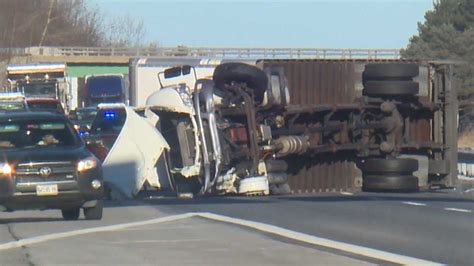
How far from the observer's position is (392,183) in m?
25.8

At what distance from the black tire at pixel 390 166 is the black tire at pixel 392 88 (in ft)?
4.84

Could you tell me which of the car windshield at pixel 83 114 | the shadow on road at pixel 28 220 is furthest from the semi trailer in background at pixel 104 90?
the shadow on road at pixel 28 220

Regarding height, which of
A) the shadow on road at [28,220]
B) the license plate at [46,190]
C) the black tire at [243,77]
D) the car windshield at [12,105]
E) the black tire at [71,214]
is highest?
the black tire at [243,77]

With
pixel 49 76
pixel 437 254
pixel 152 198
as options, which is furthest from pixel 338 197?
pixel 49 76

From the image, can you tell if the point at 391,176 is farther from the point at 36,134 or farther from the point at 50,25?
the point at 50,25

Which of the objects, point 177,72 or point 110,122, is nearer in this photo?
point 177,72

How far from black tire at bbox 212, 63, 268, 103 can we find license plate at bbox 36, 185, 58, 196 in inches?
327

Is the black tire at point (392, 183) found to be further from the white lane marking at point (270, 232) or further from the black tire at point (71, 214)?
the black tire at point (71, 214)

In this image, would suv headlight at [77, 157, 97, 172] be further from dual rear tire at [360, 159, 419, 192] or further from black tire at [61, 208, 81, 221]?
dual rear tire at [360, 159, 419, 192]

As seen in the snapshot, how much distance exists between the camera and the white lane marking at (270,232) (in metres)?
12.8

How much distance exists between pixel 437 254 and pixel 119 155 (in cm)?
1179

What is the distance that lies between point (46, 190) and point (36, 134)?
128 centimetres

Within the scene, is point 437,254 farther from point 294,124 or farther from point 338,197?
point 294,124

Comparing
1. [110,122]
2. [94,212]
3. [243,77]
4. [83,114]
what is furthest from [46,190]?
[83,114]
